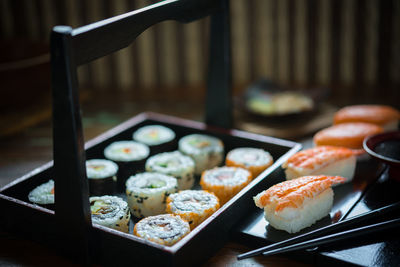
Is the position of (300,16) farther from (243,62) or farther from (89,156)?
(89,156)

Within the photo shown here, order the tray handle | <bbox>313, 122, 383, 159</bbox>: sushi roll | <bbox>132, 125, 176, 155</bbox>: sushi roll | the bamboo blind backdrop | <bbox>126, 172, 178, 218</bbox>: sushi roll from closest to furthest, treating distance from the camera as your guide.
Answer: the tray handle → <bbox>126, 172, 178, 218</bbox>: sushi roll → <bbox>313, 122, 383, 159</bbox>: sushi roll → <bbox>132, 125, 176, 155</bbox>: sushi roll → the bamboo blind backdrop

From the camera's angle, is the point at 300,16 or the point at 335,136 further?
the point at 300,16

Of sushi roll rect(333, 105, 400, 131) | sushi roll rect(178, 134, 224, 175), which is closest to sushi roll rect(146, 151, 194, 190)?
sushi roll rect(178, 134, 224, 175)

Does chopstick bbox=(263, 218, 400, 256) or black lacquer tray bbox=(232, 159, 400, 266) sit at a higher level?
chopstick bbox=(263, 218, 400, 256)

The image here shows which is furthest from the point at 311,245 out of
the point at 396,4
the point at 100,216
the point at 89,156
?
the point at 396,4

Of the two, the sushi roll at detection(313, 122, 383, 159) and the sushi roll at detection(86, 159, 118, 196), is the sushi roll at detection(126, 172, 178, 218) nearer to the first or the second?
the sushi roll at detection(86, 159, 118, 196)

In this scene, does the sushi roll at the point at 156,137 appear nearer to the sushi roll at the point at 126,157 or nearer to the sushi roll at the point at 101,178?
the sushi roll at the point at 126,157
